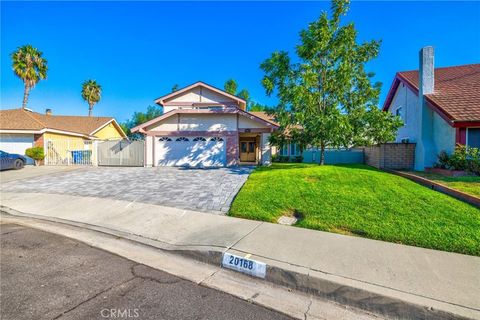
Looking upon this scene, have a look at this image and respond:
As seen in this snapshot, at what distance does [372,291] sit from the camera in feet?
9.40

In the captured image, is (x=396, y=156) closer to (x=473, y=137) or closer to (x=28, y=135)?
(x=473, y=137)

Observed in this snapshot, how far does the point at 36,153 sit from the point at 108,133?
12.0 m

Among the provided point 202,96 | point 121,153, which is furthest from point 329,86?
point 121,153

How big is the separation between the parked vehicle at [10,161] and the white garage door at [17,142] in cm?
296

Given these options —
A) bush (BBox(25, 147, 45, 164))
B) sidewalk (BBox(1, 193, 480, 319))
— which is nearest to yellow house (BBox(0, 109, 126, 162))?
bush (BBox(25, 147, 45, 164))

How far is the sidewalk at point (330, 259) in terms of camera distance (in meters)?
2.77

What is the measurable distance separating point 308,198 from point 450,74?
15611 mm

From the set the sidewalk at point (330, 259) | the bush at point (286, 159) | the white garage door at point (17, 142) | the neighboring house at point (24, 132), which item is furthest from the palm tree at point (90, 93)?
the sidewalk at point (330, 259)

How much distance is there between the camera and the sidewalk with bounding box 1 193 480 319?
9.08ft

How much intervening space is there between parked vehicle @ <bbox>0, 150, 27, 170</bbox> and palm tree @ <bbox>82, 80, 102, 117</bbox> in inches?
955

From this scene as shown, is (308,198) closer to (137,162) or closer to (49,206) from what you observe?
(49,206)

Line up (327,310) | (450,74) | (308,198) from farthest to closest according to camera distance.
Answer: (450,74) < (308,198) < (327,310)

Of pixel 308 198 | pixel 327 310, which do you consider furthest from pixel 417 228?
pixel 327 310

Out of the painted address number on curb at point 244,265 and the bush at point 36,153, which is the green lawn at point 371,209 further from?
the bush at point 36,153
